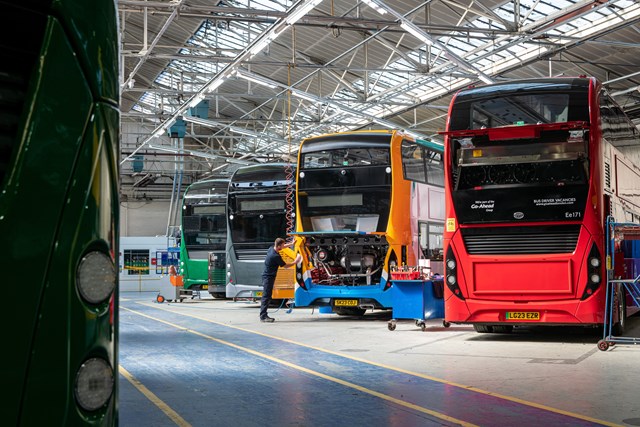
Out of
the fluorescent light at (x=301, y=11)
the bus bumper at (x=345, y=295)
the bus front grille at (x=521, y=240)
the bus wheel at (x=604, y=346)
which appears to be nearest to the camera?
the bus wheel at (x=604, y=346)

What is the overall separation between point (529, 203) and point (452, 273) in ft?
5.05

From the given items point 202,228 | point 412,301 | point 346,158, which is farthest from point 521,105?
point 202,228

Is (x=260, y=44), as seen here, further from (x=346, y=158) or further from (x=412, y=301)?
(x=412, y=301)

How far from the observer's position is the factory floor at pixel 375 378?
652 centimetres

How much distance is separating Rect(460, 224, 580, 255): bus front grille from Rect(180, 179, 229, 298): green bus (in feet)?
50.8

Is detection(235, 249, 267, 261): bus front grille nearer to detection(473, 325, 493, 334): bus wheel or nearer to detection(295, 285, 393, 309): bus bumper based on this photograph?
detection(295, 285, 393, 309): bus bumper

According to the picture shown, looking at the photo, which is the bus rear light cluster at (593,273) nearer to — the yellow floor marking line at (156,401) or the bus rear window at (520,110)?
the bus rear window at (520,110)

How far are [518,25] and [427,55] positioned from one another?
12.5 feet

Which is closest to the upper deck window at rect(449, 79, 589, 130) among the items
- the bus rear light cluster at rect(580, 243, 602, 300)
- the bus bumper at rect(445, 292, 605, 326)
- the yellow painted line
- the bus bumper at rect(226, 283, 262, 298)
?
the bus rear light cluster at rect(580, 243, 602, 300)

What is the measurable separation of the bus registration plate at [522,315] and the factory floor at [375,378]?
41 centimetres

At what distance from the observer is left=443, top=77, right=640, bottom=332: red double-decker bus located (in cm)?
1162

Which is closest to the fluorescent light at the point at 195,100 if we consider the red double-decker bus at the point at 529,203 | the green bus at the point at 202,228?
the green bus at the point at 202,228

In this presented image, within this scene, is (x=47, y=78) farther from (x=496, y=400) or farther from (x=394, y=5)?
(x=394, y=5)

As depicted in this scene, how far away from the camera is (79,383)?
225cm
